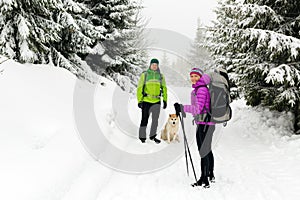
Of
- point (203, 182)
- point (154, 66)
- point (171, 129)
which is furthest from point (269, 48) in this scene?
point (203, 182)

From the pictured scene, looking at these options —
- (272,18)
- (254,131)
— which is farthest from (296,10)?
(254,131)

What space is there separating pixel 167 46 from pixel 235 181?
1075 cm

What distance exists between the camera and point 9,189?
3363 millimetres

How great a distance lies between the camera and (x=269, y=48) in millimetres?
6602

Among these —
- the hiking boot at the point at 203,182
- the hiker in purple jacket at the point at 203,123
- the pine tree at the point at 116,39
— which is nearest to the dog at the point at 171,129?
the hiker in purple jacket at the point at 203,123

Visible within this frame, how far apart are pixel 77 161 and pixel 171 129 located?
314 cm

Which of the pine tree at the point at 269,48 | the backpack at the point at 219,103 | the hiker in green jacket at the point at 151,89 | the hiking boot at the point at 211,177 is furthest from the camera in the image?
the hiker in green jacket at the point at 151,89

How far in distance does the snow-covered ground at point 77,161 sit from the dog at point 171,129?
0.32 m

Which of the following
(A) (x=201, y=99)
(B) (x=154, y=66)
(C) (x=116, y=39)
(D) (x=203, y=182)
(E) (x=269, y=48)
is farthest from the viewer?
(C) (x=116, y=39)

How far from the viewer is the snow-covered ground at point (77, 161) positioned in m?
3.97

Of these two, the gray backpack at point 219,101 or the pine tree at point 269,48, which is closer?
the gray backpack at point 219,101

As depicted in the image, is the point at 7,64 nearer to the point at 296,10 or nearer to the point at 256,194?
the point at 256,194

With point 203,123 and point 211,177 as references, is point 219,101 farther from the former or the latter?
point 211,177

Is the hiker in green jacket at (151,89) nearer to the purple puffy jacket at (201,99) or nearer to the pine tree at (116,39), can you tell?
the purple puffy jacket at (201,99)
